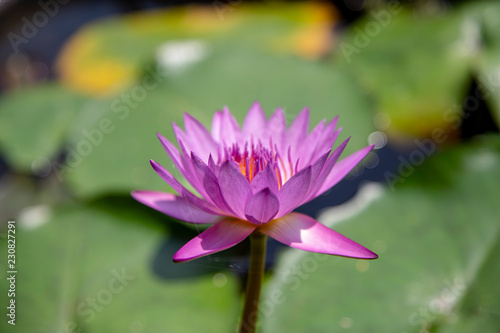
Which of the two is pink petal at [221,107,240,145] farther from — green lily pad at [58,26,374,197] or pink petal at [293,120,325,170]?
green lily pad at [58,26,374,197]

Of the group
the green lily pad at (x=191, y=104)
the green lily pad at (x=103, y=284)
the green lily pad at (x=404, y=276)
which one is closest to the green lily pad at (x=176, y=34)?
the green lily pad at (x=191, y=104)

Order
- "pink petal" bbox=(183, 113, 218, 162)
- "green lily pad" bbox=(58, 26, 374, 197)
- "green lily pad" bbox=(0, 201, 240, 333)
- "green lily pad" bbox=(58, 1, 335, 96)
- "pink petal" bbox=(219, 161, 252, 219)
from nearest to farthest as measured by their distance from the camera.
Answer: "pink petal" bbox=(219, 161, 252, 219) < "pink petal" bbox=(183, 113, 218, 162) < "green lily pad" bbox=(0, 201, 240, 333) < "green lily pad" bbox=(58, 26, 374, 197) < "green lily pad" bbox=(58, 1, 335, 96)

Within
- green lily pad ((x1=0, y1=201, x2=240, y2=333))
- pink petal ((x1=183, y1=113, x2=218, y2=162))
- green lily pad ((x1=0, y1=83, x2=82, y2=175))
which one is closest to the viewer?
pink petal ((x1=183, y1=113, x2=218, y2=162))

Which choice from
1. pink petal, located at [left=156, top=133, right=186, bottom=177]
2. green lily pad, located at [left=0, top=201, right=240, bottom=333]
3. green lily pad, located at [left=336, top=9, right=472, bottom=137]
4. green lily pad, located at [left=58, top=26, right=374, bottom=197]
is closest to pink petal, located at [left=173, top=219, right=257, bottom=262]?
pink petal, located at [left=156, top=133, right=186, bottom=177]

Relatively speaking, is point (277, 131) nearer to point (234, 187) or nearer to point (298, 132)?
point (298, 132)

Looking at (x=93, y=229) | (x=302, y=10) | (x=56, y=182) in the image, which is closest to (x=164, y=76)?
(x=56, y=182)

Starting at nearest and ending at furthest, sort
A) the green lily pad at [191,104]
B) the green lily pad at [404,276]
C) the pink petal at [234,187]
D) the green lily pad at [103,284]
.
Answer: the pink petal at [234,187]
the green lily pad at [404,276]
the green lily pad at [103,284]
the green lily pad at [191,104]

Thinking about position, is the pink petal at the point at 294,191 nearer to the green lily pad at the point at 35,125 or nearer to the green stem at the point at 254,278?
the green stem at the point at 254,278
